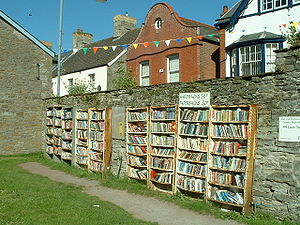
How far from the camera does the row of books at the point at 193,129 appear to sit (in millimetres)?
8002

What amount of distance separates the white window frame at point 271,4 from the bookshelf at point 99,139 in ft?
29.0

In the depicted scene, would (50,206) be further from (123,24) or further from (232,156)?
(123,24)

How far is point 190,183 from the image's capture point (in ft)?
26.9

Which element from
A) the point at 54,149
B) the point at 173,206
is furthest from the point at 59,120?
the point at 173,206

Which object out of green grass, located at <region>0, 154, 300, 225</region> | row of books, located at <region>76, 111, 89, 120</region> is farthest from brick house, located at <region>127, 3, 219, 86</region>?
green grass, located at <region>0, 154, 300, 225</region>

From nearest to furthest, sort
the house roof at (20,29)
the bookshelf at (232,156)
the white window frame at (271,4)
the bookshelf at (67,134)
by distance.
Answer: the bookshelf at (232,156) → the bookshelf at (67,134) → the white window frame at (271,4) → the house roof at (20,29)

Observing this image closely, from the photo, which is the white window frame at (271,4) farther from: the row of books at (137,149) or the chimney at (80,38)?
the chimney at (80,38)

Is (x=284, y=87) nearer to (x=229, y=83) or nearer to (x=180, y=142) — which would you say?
(x=229, y=83)

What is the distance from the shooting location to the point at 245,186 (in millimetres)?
6949

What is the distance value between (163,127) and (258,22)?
29.2 feet

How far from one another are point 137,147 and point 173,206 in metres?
2.48

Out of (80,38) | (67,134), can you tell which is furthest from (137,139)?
(80,38)

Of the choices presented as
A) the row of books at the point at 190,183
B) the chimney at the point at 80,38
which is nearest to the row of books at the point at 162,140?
the row of books at the point at 190,183

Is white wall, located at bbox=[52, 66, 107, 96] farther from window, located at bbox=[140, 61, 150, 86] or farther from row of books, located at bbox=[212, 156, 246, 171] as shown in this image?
row of books, located at bbox=[212, 156, 246, 171]
